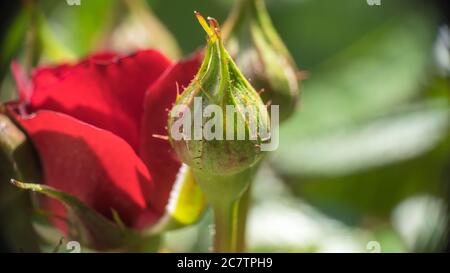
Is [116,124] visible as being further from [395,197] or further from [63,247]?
[395,197]

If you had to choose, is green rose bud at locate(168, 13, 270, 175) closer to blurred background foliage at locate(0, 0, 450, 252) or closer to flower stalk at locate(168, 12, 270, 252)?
flower stalk at locate(168, 12, 270, 252)

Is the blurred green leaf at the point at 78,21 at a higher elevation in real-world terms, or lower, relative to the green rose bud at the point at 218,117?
higher

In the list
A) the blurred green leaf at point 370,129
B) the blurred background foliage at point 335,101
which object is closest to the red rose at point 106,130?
the blurred background foliage at point 335,101

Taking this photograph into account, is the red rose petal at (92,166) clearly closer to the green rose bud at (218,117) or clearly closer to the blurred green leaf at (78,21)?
the green rose bud at (218,117)

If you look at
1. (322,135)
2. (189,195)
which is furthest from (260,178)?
(189,195)

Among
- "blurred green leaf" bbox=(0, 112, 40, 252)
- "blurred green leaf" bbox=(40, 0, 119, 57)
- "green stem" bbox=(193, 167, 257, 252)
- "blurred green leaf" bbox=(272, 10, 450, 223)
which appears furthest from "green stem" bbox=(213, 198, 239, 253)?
"blurred green leaf" bbox=(40, 0, 119, 57)

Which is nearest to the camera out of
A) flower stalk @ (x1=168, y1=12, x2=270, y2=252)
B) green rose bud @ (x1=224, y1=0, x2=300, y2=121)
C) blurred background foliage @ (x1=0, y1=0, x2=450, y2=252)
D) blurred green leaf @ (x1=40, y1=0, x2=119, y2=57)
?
flower stalk @ (x1=168, y1=12, x2=270, y2=252)

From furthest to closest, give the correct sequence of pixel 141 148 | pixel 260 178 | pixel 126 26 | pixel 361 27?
pixel 361 27 → pixel 260 178 → pixel 126 26 → pixel 141 148
